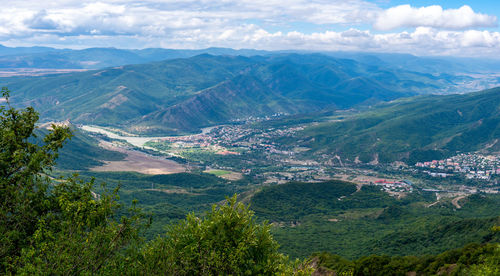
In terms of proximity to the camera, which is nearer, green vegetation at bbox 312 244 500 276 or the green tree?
the green tree

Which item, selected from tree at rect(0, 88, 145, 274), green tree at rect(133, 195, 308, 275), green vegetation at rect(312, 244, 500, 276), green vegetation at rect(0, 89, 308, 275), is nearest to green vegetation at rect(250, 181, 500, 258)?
green vegetation at rect(312, 244, 500, 276)

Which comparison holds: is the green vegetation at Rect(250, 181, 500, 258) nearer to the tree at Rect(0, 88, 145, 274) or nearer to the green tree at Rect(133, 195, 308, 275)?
the green tree at Rect(133, 195, 308, 275)

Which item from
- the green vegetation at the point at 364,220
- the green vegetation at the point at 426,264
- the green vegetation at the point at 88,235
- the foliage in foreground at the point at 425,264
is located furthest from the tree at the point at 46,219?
the green vegetation at the point at 364,220

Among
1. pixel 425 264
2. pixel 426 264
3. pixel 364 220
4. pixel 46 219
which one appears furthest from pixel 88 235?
pixel 364 220

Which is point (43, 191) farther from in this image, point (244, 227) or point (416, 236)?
point (416, 236)

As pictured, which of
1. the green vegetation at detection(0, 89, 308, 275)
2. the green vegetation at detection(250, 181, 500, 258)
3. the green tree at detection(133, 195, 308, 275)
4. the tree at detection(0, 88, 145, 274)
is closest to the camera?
the tree at detection(0, 88, 145, 274)

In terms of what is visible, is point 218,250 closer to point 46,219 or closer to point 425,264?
point 46,219

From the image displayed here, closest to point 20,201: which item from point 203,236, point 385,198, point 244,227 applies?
point 203,236
